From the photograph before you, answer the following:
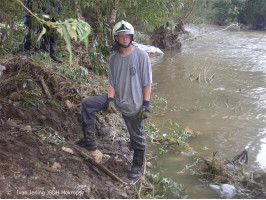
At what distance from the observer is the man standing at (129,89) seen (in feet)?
10.4

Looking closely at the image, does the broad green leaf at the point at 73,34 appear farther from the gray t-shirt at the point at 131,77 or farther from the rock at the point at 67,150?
the rock at the point at 67,150

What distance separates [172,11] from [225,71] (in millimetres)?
4170

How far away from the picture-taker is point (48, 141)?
3469mm

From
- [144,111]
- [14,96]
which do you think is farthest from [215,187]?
[14,96]

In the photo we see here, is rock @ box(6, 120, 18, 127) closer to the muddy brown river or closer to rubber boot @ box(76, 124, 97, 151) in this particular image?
rubber boot @ box(76, 124, 97, 151)

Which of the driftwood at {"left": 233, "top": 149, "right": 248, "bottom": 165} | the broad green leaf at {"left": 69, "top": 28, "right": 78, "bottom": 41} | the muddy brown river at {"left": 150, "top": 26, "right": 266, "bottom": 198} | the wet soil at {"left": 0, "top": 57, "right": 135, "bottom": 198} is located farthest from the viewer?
the muddy brown river at {"left": 150, "top": 26, "right": 266, "bottom": 198}

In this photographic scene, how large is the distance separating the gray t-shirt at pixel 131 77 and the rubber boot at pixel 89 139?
51 centimetres

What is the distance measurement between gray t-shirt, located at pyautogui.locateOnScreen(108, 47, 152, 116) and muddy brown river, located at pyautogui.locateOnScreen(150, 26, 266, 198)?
1.22m

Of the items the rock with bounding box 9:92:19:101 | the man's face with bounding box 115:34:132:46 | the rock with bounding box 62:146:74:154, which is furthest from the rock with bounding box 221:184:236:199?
the rock with bounding box 9:92:19:101

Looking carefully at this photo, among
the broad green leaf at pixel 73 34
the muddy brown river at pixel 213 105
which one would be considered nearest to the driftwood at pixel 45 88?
the muddy brown river at pixel 213 105

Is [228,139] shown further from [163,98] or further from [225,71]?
[225,71]

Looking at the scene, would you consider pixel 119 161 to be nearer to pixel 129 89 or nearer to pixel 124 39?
pixel 129 89

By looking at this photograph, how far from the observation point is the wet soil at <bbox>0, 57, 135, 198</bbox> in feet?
8.86

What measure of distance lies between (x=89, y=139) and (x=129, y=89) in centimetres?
87
